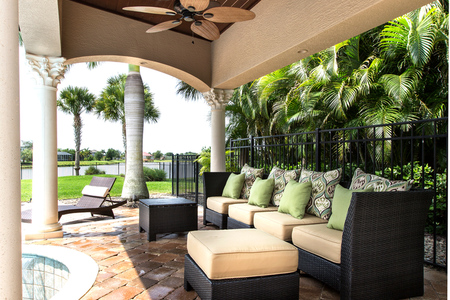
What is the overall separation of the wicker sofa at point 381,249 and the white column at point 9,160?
2078 mm

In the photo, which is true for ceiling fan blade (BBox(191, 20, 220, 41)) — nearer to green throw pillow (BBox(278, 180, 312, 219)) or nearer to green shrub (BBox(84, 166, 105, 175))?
green throw pillow (BBox(278, 180, 312, 219))

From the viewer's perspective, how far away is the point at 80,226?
5254mm

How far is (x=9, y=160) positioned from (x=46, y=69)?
4.05 metres

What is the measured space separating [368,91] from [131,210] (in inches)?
216

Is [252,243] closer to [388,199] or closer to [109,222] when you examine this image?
[388,199]

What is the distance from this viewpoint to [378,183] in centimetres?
289

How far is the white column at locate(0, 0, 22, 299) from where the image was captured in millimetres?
1103

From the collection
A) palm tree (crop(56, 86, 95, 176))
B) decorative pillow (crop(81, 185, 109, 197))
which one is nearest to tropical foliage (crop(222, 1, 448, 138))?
decorative pillow (crop(81, 185, 109, 197))

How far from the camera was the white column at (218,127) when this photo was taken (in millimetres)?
6670

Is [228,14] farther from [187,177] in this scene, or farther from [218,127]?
[187,177]

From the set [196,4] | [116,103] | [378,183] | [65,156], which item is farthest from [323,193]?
[65,156]

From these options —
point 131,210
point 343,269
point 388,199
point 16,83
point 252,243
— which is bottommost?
point 131,210

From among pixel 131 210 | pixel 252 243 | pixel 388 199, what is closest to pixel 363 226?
pixel 388 199

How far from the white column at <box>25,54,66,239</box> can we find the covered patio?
0.01 metres
